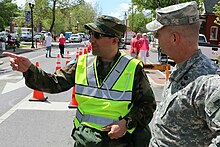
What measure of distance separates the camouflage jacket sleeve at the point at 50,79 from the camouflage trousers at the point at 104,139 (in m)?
0.42

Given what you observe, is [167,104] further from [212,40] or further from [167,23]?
[212,40]

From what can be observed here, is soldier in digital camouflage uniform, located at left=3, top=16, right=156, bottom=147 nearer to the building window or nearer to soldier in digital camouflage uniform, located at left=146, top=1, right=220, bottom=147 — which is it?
soldier in digital camouflage uniform, located at left=146, top=1, right=220, bottom=147

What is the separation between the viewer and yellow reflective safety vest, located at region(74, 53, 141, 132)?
8.87 ft

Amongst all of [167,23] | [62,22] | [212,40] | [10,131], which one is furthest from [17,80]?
[62,22]

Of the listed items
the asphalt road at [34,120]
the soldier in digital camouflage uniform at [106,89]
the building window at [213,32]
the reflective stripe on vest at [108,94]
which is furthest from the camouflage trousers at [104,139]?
the building window at [213,32]

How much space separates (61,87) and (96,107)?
46 centimetres

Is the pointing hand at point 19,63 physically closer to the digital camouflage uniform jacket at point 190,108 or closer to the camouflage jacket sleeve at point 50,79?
the camouflage jacket sleeve at point 50,79

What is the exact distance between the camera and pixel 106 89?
2.75 meters

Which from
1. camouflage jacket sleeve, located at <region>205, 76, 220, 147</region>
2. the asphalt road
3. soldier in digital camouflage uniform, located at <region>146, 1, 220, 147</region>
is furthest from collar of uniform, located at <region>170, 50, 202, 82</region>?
the asphalt road

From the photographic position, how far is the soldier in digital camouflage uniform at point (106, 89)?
270 cm

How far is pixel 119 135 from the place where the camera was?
2.67 m

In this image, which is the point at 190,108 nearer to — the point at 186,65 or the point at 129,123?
the point at 186,65

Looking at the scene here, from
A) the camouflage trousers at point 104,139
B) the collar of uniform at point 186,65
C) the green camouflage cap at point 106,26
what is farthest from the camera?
the green camouflage cap at point 106,26

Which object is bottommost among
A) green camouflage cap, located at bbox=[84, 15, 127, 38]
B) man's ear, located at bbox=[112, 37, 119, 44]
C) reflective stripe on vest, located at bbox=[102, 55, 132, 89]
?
reflective stripe on vest, located at bbox=[102, 55, 132, 89]
